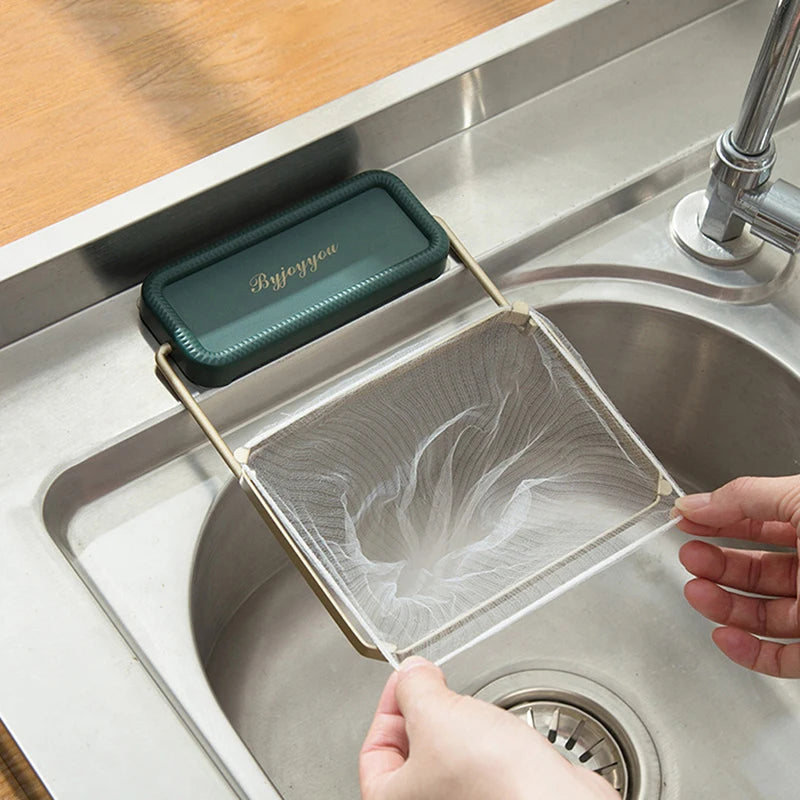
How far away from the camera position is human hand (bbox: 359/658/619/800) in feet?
1.68

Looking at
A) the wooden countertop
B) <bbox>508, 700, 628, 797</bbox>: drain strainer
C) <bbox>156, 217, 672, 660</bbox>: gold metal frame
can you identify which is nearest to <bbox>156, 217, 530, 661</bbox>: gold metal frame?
<bbox>156, 217, 672, 660</bbox>: gold metal frame

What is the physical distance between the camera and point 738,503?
2.27ft

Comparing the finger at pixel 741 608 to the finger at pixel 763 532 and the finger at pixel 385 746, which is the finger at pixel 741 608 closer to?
the finger at pixel 763 532

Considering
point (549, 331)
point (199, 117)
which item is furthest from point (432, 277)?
point (199, 117)

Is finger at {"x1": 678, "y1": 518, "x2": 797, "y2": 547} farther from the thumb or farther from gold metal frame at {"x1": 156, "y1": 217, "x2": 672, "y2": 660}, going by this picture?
the thumb

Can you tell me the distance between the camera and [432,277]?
801 millimetres

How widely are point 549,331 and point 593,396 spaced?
0.05m

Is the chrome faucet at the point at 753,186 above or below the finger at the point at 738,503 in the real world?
above

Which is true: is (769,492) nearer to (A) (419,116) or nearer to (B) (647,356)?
(B) (647,356)

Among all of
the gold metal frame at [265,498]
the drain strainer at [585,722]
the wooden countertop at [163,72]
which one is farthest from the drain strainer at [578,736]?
the wooden countertop at [163,72]

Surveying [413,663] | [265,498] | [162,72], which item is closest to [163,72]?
[162,72]

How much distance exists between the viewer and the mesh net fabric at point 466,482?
68 cm

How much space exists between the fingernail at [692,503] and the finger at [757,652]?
0.36ft

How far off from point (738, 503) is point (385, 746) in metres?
0.27
